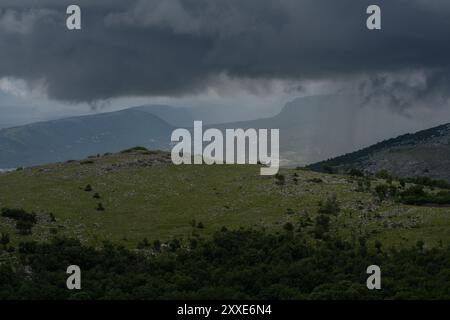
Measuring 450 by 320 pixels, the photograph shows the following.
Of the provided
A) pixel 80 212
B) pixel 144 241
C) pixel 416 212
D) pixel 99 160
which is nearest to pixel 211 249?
pixel 144 241

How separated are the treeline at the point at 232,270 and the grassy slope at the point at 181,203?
519 cm

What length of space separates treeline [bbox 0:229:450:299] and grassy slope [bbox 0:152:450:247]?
519 cm

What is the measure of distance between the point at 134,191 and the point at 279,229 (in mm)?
24886

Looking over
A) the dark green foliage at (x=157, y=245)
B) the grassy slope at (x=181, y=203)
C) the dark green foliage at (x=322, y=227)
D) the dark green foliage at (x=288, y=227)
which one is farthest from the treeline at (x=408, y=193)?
the dark green foliage at (x=157, y=245)

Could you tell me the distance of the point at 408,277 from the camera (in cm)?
5831

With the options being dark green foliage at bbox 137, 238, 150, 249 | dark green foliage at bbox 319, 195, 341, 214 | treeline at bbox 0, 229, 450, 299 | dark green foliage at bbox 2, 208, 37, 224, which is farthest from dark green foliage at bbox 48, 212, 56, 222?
dark green foliage at bbox 319, 195, 341, 214

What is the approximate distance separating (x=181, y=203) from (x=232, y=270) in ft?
90.3

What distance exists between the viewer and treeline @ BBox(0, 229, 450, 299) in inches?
2114

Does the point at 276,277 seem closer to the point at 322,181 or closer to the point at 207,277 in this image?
the point at 207,277

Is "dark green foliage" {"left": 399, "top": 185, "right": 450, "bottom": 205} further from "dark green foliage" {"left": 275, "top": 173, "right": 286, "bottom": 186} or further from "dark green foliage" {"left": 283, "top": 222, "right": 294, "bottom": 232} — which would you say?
"dark green foliage" {"left": 283, "top": 222, "right": 294, "bottom": 232}

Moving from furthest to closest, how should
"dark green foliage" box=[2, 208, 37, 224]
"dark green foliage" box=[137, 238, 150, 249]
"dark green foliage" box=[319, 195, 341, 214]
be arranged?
"dark green foliage" box=[319, 195, 341, 214], "dark green foliage" box=[2, 208, 37, 224], "dark green foliage" box=[137, 238, 150, 249]

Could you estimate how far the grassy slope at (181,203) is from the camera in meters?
75.9

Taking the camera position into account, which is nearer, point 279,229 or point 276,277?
point 276,277

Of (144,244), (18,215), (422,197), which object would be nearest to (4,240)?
(18,215)
